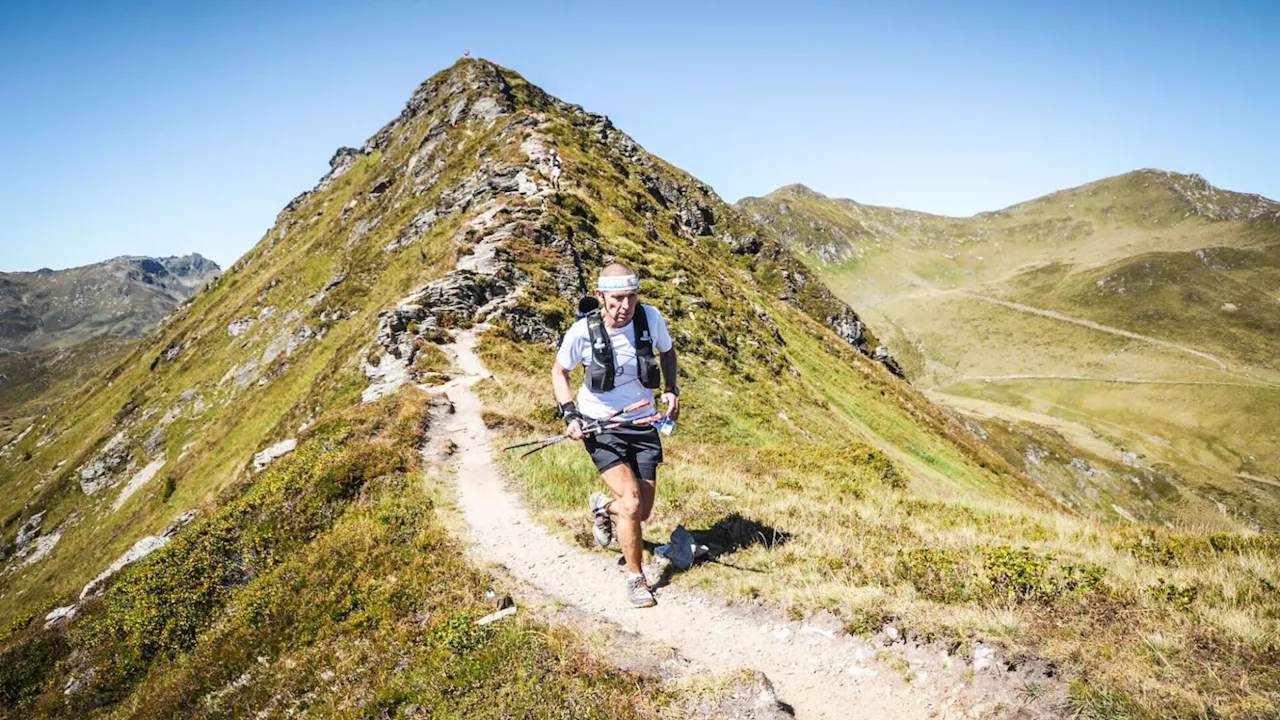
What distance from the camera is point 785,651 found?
21.6 ft

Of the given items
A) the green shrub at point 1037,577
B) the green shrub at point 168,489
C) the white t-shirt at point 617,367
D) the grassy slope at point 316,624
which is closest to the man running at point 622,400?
the white t-shirt at point 617,367

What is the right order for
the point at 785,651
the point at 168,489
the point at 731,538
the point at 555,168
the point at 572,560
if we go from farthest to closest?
the point at 555,168 < the point at 168,489 < the point at 731,538 < the point at 572,560 < the point at 785,651

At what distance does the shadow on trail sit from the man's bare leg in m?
0.85

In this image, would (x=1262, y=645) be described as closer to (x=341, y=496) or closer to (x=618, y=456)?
(x=618, y=456)

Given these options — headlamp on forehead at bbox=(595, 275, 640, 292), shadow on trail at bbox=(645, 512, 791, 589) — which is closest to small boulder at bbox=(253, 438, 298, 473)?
shadow on trail at bbox=(645, 512, 791, 589)

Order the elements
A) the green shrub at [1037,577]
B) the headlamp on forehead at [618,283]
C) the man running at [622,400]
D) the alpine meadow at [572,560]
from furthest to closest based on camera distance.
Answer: the man running at [622,400] < the headlamp on forehead at [618,283] < the green shrub at [1037,577] < the alpine meadow at [572,560]

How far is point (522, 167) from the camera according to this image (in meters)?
48.4

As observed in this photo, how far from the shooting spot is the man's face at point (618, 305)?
754cm

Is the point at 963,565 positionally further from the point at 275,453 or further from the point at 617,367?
the point at 275,453

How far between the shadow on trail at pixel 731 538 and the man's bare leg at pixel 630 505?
853mm

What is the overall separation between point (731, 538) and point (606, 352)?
14.2 feet

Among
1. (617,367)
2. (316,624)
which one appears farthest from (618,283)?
(316,624)

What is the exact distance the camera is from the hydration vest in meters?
7.69

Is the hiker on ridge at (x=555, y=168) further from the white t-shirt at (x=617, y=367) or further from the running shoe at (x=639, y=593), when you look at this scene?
the running shoe at (x=639, y=593)
